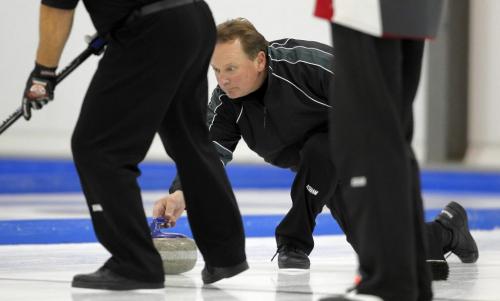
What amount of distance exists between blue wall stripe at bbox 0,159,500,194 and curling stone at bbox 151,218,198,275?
492cm

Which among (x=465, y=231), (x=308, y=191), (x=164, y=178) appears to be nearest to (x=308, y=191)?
(x=308, y=191)

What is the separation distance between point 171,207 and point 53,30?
81cm

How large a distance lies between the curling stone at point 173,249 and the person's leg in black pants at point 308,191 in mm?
350

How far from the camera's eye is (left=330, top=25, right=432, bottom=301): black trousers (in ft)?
7.14

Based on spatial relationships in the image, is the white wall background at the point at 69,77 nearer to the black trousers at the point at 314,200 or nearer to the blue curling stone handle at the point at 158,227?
the black trousers at the point at 314,200

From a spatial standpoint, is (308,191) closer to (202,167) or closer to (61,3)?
(202,167)

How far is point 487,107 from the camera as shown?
9.87 m

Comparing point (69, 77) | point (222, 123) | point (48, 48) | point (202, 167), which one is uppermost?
point (48, 48)

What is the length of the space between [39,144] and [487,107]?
13.1 ft

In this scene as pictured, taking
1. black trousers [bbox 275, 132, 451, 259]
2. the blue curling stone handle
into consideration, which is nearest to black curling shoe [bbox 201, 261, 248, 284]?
the blue curling stone handle

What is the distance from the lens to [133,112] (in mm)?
2760

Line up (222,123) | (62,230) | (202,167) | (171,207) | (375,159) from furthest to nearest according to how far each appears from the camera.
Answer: (62,230) → (222,123) → (171,207) → (202,167) → (375,159)

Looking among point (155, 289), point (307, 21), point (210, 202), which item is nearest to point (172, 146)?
point (210, 202)

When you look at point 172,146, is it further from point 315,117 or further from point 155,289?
point 315,117
